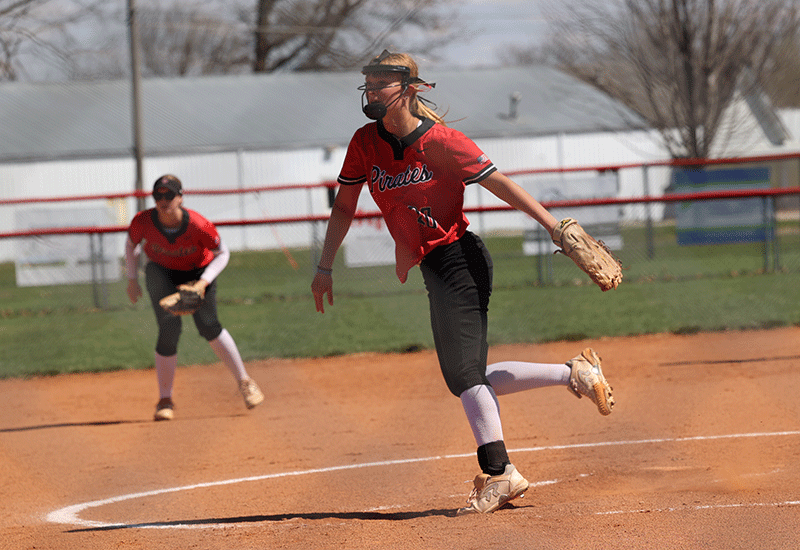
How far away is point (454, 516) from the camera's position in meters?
3.51

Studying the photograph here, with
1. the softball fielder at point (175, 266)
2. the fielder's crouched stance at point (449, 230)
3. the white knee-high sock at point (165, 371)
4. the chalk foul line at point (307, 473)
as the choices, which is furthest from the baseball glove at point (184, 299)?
the fielder's crouched stance at point (449, 230)

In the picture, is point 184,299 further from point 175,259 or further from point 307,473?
point 307,473

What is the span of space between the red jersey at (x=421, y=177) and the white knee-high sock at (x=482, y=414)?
537 millimetres

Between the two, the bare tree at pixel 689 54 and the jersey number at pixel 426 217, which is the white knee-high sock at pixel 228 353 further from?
the bare tree at pixel 689 54

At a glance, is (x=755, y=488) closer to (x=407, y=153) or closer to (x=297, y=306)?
(x=407, y=153)

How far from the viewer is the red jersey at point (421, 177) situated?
3.40 metres

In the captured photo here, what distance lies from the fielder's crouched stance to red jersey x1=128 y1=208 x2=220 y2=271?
2461 millimetres

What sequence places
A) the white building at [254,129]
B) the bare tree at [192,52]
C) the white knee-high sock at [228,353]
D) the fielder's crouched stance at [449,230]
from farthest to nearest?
the bare tree at [192,52], the white building at [254,129], the white knee-high sock at [228,353], the fielder's crouched stance at [449,230]

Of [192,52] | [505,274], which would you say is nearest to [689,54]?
A: [505,274]

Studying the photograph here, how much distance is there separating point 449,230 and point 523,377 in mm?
669

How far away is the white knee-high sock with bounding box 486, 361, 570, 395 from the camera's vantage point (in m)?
3.65

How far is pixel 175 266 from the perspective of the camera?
6004 mm

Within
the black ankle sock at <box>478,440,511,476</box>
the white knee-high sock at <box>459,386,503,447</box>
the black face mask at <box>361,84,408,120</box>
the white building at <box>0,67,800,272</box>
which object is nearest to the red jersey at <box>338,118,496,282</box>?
the black face mask at <box>361,84,408,120</box>

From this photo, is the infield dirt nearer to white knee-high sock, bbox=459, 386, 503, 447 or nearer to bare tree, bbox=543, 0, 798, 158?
white knee-high sock, bbox=459, 386, 503, 447
